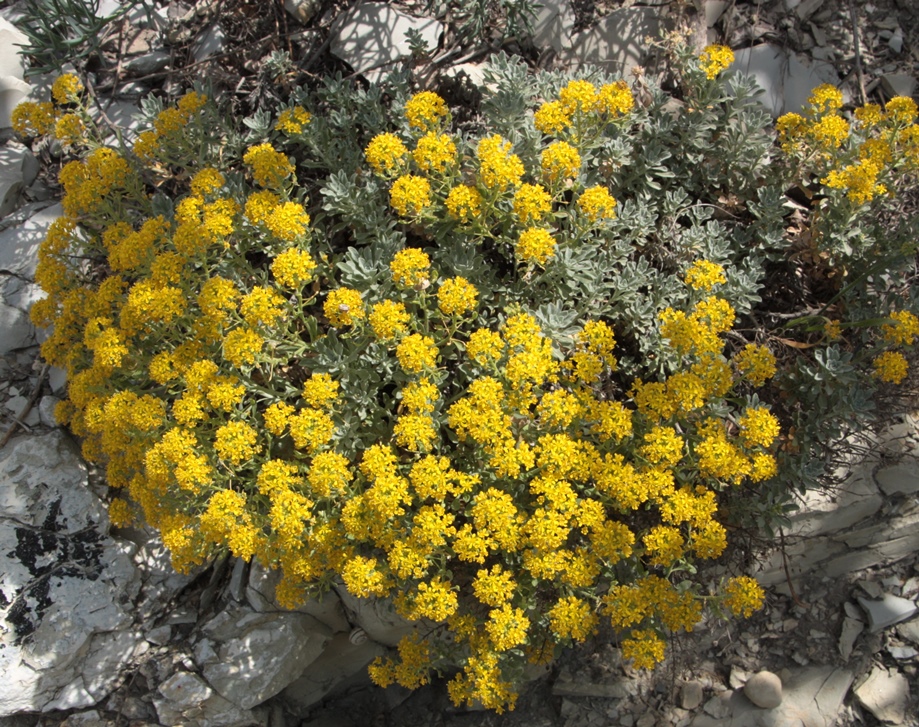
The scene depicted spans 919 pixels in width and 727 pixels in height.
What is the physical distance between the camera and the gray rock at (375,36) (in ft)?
16.3

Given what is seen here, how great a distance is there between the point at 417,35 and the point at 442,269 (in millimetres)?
1676

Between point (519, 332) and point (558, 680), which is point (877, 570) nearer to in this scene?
point (558, 680)

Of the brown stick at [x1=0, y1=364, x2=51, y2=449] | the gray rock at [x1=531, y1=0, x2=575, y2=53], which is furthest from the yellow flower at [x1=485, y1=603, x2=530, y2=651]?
the gray rock at [x1=531, y1=0, x2=575, y2=53]

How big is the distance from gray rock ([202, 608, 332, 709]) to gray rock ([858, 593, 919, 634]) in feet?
11.0

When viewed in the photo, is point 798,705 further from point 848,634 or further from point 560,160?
point 560,160

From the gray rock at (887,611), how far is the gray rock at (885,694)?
0.25m

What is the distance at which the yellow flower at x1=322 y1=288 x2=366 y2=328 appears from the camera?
3.52m

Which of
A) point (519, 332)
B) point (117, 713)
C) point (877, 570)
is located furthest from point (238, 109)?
point (877, 570)

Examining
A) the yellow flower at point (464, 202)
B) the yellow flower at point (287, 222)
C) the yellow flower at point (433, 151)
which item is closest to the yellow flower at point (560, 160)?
the yellow flower at point (464, 202)

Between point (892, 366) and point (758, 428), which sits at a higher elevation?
point (892, 366)

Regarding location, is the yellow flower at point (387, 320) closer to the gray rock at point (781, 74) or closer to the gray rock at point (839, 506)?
the gray rock at point (839, 506)

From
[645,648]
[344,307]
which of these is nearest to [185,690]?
[344,307]

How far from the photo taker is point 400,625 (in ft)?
14.6

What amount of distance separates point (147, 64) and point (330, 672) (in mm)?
4448
